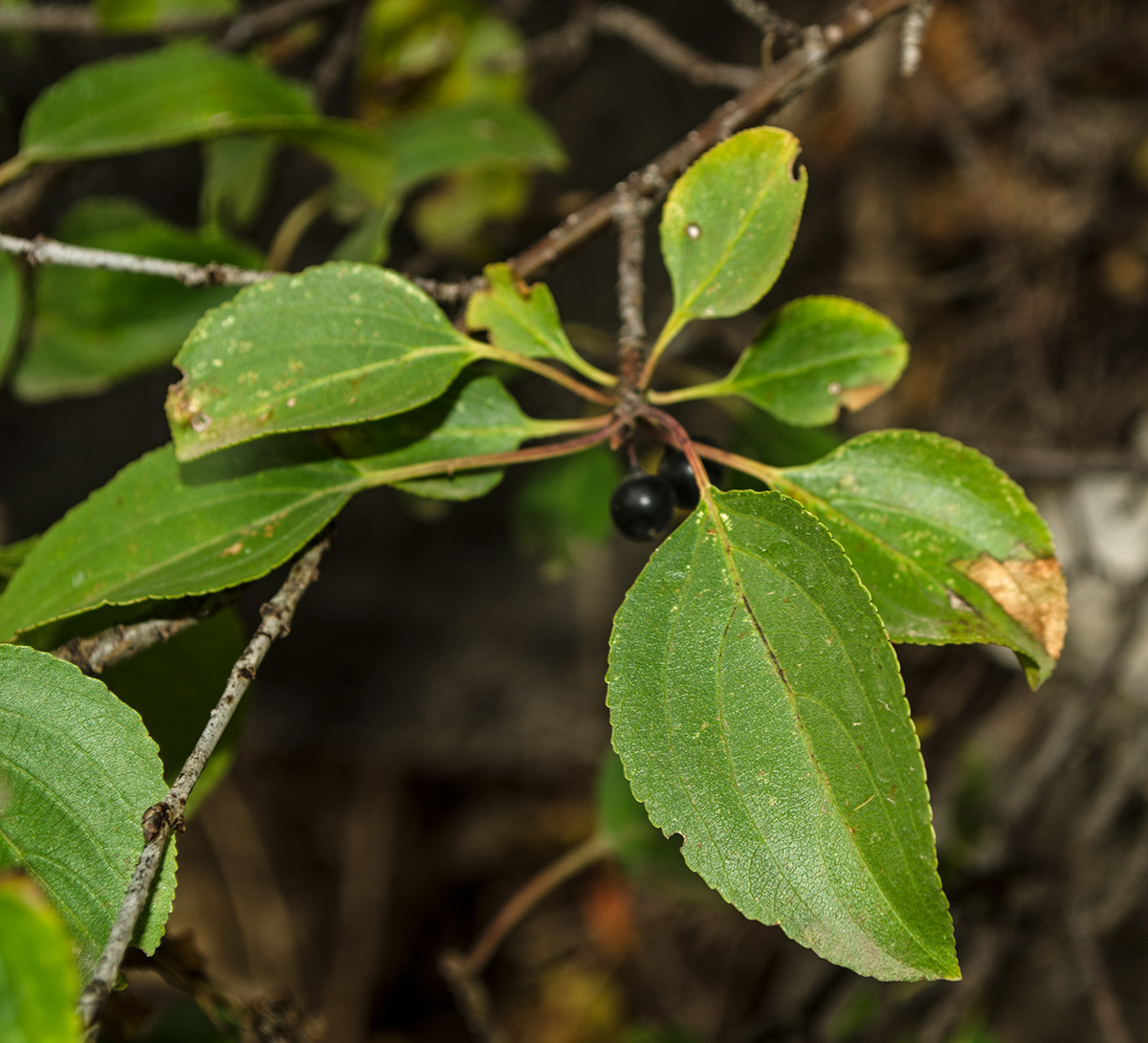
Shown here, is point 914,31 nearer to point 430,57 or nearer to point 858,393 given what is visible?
point 858,393

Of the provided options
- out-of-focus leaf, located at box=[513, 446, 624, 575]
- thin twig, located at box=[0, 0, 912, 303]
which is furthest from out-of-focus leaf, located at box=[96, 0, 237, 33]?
out-of-focus leaf, located at box=[513, 446, 624, 575]

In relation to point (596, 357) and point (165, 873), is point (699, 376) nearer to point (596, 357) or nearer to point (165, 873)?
point (596, 357)

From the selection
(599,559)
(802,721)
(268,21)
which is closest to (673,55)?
(268,21)

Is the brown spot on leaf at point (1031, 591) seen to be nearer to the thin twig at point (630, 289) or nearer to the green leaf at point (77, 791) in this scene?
the thin twig at point (630, 289)

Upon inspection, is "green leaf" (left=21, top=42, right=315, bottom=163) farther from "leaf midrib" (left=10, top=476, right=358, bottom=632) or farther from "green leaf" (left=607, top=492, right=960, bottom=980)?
"green leaf" (left=607, top=492, right=960, bottom=980)

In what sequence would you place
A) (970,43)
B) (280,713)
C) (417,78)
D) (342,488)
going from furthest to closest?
(970,43), (280,713), (417,78), (342,488)

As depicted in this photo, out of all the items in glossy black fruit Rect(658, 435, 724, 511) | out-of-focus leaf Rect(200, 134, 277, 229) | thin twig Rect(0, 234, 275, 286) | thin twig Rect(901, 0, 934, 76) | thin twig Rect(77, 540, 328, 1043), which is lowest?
thin twig Rect(77, 540, 328, 1043)

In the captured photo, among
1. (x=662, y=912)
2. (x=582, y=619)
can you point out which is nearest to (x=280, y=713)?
(x=582, y=619)
